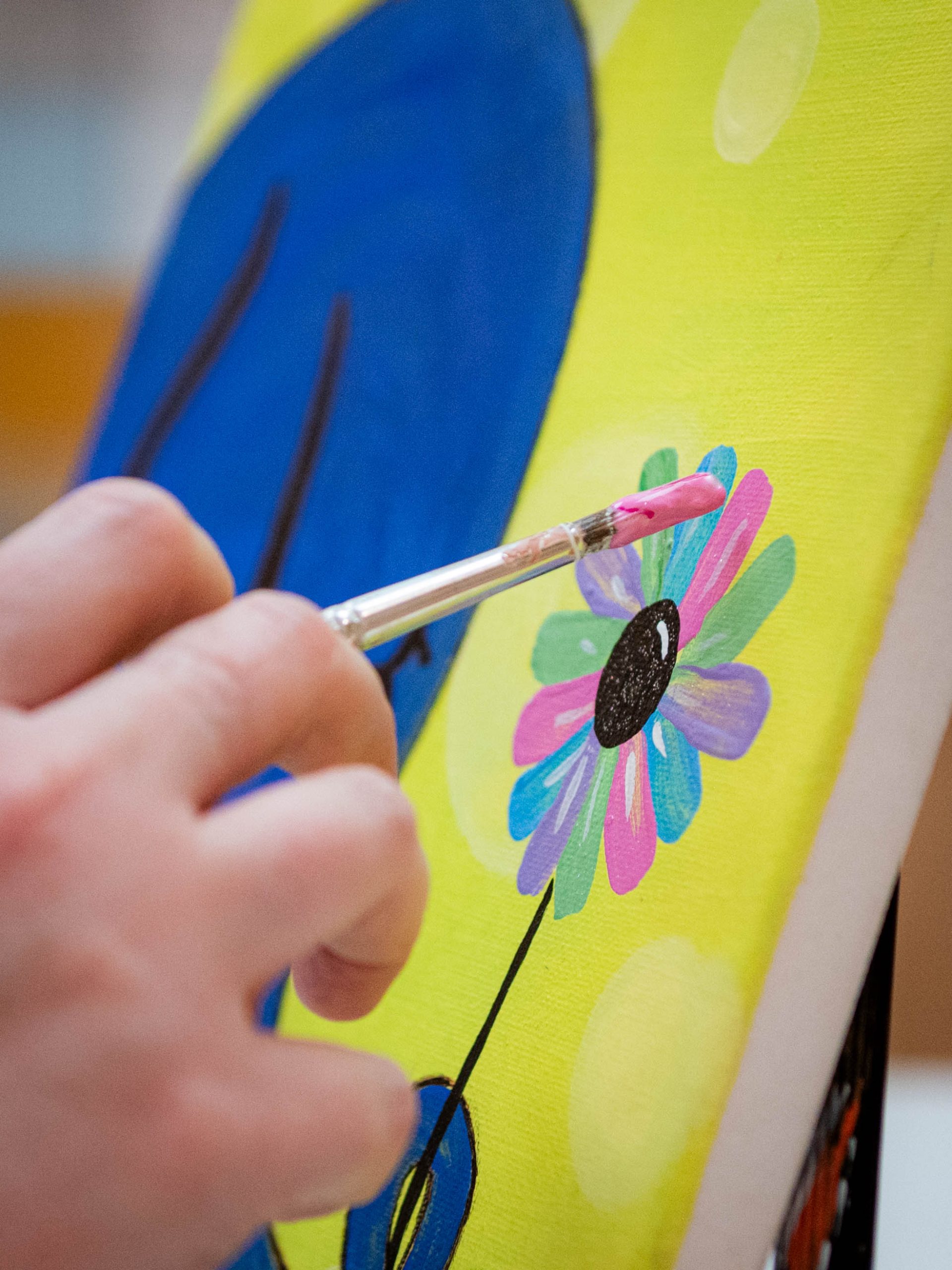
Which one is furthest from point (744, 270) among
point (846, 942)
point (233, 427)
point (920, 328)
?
point (233, 427)

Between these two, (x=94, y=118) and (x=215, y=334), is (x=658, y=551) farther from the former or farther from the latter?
(x=94, y=118)

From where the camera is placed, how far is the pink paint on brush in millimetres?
278

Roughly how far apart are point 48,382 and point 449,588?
1466 mm

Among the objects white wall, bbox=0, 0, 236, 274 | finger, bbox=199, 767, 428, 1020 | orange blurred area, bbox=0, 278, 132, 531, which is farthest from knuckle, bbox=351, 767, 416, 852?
white wall, bbox=0, 0, 236, 274

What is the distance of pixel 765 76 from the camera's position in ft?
1.10

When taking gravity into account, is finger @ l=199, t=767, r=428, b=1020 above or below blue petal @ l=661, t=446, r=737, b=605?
below

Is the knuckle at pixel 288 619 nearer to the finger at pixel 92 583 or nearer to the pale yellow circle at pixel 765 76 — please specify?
the finger at pixel 92 583

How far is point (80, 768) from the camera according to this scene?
0.16 metres

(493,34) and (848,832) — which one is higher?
(493,34)

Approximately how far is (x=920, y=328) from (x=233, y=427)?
378mm

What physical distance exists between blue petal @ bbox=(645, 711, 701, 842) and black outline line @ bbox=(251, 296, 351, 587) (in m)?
0.25

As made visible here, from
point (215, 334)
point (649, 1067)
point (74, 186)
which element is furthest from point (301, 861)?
point (74, 186)

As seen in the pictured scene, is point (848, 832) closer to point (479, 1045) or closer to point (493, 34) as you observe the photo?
point (479, 1045)

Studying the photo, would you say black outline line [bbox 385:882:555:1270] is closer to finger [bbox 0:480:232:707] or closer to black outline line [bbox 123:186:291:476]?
finger [bbox 0:480:232:707]
